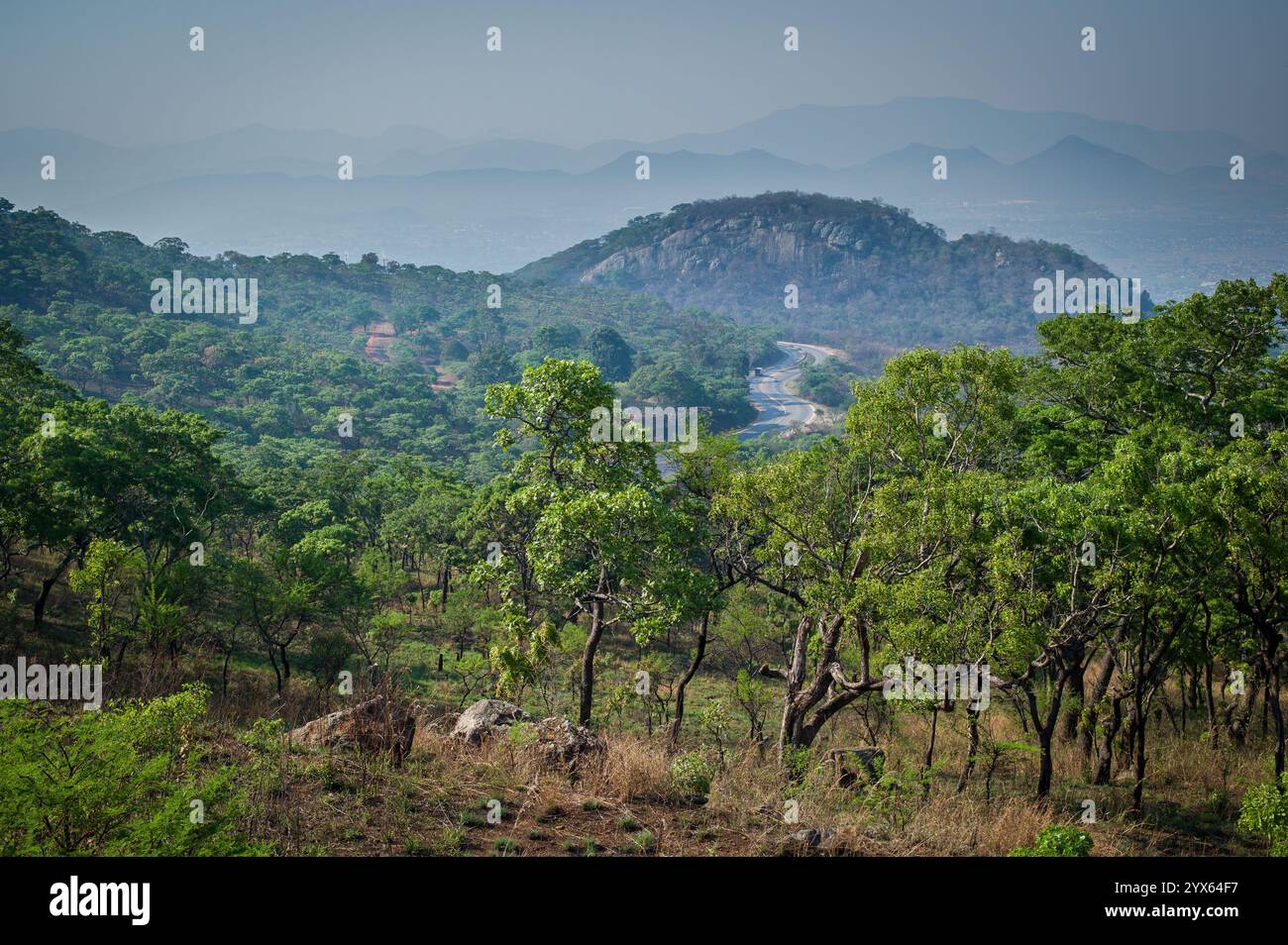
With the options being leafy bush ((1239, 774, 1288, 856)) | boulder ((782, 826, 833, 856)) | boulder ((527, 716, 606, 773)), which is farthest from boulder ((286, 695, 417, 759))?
leafy bush ((1239, 774, 1288, 856))

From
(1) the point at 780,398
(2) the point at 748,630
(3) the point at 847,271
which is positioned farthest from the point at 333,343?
(3) the point at 847,271

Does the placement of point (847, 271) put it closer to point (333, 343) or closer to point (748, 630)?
point (333, 343)

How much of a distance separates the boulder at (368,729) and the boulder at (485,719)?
85 cm

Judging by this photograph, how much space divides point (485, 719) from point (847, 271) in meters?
191

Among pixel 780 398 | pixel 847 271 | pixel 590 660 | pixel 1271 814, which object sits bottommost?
pixel 1271 814

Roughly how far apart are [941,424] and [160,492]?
16.4 metres

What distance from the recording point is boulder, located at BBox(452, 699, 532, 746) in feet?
29.0

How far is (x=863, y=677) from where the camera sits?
436 inches

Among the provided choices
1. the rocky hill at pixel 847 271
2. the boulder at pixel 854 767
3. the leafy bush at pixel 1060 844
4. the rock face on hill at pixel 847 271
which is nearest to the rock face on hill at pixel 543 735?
the boulder at pixel 854 767

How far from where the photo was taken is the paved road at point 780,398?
85.6 m

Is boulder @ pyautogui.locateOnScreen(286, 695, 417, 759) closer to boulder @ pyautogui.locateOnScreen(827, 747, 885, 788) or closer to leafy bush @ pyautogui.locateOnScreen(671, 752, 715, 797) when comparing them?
leafy bush @ pyautogui.locateOnScreen(671, 752, 715, 797)

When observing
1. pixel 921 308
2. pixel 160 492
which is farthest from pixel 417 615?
pixel 921 308

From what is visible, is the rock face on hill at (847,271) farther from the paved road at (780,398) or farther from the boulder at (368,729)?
the boulder at (368,729)

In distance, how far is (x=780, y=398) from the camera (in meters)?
102
